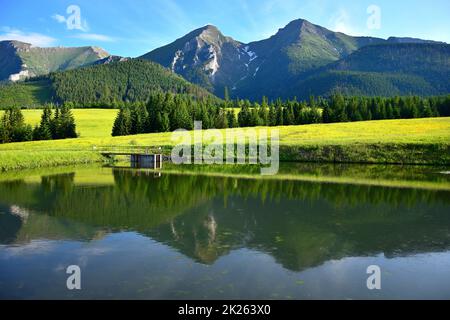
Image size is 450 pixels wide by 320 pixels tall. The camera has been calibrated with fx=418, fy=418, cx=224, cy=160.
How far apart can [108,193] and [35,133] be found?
3121 inches

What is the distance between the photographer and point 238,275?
601 inches

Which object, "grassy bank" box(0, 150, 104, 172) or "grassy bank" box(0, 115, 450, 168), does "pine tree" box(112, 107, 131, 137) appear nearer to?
"grassy bank" box(0, 115, 450, 168)

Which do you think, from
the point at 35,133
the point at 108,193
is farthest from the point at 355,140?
the point at 35,133

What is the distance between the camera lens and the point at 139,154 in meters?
64.2

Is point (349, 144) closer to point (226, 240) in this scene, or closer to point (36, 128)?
point (226, 240)

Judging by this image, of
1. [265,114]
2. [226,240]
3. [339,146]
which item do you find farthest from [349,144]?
[265,114]

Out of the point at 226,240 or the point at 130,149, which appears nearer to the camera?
the point at 226,240

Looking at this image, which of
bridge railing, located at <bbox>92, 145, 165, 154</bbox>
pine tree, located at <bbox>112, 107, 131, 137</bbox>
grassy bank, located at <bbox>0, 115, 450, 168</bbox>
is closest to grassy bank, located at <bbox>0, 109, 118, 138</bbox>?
pine tree, located at <bbox>112, 107, 131, 137</bbox>

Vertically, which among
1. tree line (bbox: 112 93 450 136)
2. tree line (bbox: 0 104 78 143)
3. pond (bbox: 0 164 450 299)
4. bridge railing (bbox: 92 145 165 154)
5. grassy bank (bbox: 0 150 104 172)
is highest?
tree line (bbox: 112 93 450 136)

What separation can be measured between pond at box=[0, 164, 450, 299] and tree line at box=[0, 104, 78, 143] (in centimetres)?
6976

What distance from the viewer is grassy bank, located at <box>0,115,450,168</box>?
191 ft

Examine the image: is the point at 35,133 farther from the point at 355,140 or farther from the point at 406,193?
the point at 406,193

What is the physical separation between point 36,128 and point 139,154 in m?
53.6

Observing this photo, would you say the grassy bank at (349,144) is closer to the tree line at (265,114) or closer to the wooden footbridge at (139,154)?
the wooden footbridge at (139,154)
